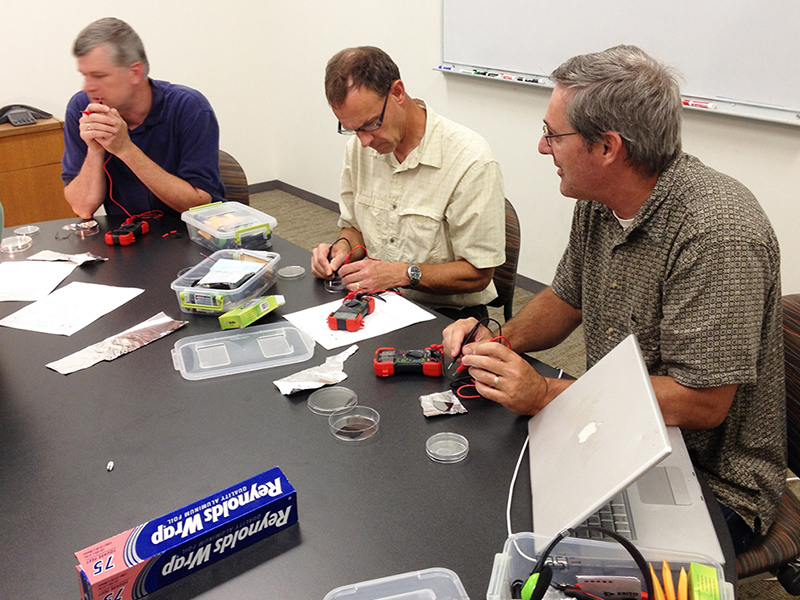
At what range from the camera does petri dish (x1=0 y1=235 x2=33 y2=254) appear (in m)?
1.98

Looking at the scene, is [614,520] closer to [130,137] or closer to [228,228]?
[228,228]

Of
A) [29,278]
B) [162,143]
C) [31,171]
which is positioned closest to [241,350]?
[29,278]

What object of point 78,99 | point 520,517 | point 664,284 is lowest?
point 520,517

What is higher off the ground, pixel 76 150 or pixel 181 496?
pixel 76 150

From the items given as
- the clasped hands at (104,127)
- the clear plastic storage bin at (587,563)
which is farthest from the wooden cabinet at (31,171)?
the clear plastic storage bin at (587,563)

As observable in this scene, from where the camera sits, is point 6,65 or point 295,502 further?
point 6,65

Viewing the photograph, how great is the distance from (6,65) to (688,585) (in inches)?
175

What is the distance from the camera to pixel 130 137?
229 cm

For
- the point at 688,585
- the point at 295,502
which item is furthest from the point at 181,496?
the point at 688,585

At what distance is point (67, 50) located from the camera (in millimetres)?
4035

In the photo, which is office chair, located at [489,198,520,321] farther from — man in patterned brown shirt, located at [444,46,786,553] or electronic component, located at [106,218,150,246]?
electronic component, located at [106,218,150,246]

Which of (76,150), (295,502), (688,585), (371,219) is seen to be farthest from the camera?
(76,150)

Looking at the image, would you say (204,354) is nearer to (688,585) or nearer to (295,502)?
(295,502)

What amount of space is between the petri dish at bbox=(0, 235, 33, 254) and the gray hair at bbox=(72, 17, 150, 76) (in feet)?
2.07
